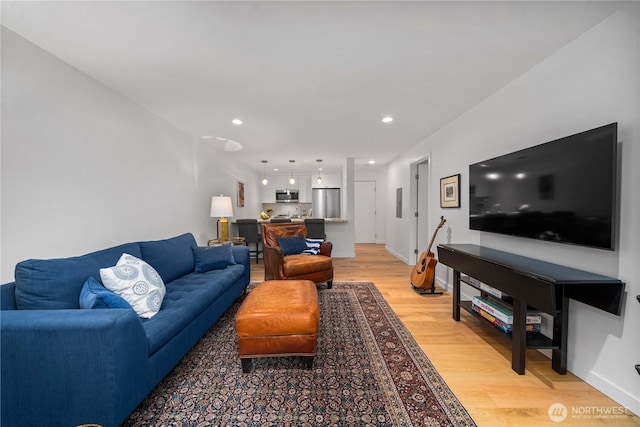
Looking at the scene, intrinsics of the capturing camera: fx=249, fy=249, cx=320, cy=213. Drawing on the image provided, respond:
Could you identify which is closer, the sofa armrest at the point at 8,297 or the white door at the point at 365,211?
the sofa armrest at the point at 8,297

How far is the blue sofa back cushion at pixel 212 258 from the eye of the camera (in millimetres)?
2926

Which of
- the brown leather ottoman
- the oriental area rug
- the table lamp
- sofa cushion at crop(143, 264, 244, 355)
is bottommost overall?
the oriental area rug

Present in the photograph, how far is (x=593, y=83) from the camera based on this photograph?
5.39ft

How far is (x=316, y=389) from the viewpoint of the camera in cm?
164

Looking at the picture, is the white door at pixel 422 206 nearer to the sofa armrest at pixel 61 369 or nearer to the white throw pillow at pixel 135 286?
the white throw pillow at pixel 135 286

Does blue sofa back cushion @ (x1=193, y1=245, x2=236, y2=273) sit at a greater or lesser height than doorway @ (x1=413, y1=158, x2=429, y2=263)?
lesser

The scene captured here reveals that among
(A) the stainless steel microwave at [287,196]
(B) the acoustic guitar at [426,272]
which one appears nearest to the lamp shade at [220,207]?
(B) the acoustic guitar at [426,272]

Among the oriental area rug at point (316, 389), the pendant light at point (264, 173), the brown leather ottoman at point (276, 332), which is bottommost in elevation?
the oriental area rug at point (316, 389)

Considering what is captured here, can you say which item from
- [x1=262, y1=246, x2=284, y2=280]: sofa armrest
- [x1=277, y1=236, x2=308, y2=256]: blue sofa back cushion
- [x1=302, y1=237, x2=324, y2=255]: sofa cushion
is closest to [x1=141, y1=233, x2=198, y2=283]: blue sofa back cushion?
[x1=262, y1=246, x2=284, y2=280]: sofa armrest

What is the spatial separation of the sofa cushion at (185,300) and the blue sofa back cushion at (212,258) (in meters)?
0.08

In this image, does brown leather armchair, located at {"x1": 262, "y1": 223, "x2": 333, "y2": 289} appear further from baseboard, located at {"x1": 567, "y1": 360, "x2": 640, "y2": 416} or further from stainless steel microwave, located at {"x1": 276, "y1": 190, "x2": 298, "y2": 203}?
stainless steel microwave, located at {"x1": 276, "y1": 190, "x2": 298, "y2": 203}

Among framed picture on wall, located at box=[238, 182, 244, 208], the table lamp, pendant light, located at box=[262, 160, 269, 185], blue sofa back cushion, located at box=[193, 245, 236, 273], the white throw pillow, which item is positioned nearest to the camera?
the white throw pillow

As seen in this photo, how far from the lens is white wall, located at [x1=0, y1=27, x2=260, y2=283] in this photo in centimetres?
166

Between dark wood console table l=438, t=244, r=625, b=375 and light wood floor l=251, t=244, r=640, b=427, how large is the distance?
124 millimetres
